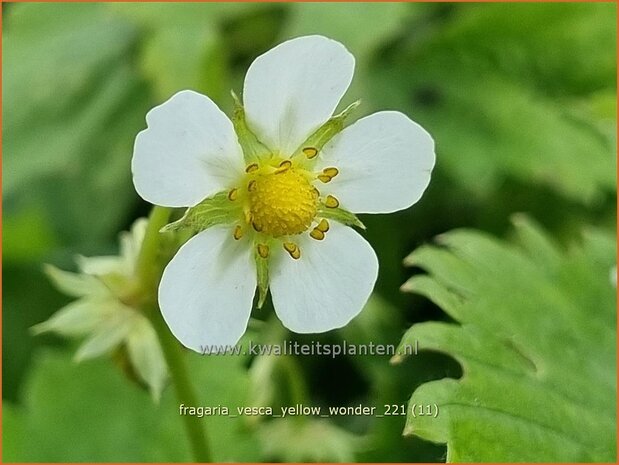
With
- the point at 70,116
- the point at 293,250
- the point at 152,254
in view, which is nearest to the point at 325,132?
the point at 293,250

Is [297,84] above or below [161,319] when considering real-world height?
above

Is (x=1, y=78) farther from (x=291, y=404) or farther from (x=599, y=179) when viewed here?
(x=599, y=179)

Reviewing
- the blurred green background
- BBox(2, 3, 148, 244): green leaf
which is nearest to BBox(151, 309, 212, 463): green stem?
the blurred green background

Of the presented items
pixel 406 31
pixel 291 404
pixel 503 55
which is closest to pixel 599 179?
pixel 503 55

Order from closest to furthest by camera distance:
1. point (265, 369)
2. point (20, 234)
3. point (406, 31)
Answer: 1. point (265, 369)
2. point (20, 234)
3. point (406, 31)

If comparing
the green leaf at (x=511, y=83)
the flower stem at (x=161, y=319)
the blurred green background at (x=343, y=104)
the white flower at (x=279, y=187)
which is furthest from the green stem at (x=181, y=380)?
the green leaf at (x=511, y=83)

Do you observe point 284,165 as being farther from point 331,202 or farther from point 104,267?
point 104,267
